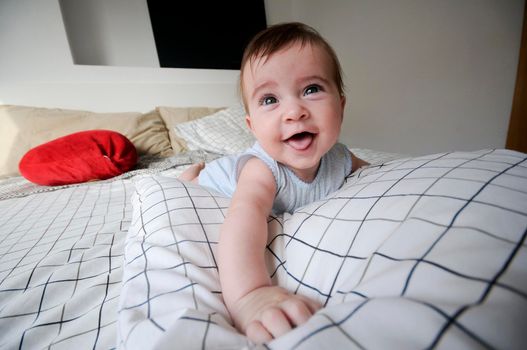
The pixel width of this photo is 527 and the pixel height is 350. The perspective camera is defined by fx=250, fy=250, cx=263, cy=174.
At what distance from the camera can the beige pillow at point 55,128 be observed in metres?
1.49

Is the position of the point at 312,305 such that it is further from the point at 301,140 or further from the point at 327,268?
the point at 301,140

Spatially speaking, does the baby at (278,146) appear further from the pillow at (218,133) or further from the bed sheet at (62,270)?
the pillow at (218,133)

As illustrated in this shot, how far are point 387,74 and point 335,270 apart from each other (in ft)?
8.34

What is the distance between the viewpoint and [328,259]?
13.0 inches

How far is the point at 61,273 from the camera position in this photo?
46 cm

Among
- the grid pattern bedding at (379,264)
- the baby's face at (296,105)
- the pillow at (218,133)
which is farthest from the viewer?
the pillow at (218,133)

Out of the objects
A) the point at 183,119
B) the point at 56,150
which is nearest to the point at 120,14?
the point at 183,119

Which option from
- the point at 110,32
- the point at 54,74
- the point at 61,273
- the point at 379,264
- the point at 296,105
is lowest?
the point at 61,273

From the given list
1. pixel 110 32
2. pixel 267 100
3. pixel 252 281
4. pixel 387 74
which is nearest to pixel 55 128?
pixel 110 32

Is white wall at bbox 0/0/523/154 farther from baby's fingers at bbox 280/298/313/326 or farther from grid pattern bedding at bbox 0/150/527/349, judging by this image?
baby's fingers at bbox 280/298/313/326

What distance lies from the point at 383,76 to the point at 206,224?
2.53 meters

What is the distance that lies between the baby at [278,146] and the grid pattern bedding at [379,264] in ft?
0.14

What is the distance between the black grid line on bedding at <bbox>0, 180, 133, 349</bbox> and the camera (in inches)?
13.8

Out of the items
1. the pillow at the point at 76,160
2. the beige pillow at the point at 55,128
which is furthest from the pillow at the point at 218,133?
the pillow at the point at 76,160
